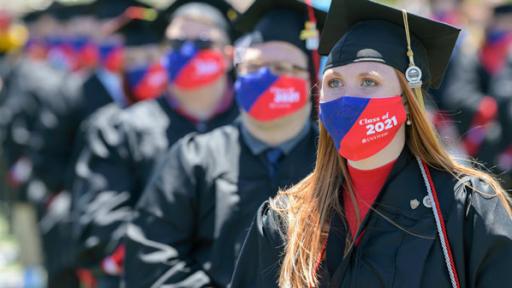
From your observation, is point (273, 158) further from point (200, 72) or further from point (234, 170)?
point (200, 72)

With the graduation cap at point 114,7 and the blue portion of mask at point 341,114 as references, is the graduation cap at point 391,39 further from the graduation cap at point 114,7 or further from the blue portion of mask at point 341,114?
the graduation cap at point 114,7

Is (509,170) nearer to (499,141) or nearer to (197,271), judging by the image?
(499,141)

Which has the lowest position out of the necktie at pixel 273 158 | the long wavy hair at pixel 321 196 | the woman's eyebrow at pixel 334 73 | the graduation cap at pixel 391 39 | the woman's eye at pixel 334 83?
the necktie at pixel 273 158

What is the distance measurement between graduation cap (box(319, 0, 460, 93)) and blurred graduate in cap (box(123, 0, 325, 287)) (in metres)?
0.97

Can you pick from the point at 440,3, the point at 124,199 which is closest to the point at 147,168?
the point at 124,199

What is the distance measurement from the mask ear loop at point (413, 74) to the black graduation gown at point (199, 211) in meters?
1.18

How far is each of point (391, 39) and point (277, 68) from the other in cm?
120

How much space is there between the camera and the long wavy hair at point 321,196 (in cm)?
331

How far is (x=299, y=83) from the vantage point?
4574 mm

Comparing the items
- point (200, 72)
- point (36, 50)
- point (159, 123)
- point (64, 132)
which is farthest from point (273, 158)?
point (36, 50)

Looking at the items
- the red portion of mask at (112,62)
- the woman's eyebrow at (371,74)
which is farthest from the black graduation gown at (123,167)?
the woman's eyebrow at (371,74)

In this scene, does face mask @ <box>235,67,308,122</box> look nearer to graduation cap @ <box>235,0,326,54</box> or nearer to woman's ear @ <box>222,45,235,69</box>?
graduation cap @ <box>235,0,326,54</box>

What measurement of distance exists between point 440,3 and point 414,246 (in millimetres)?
8896

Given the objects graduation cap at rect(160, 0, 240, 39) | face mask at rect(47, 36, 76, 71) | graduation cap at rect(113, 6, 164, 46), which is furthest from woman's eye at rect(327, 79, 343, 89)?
face mask at rect(47, 36, 76, 71)
